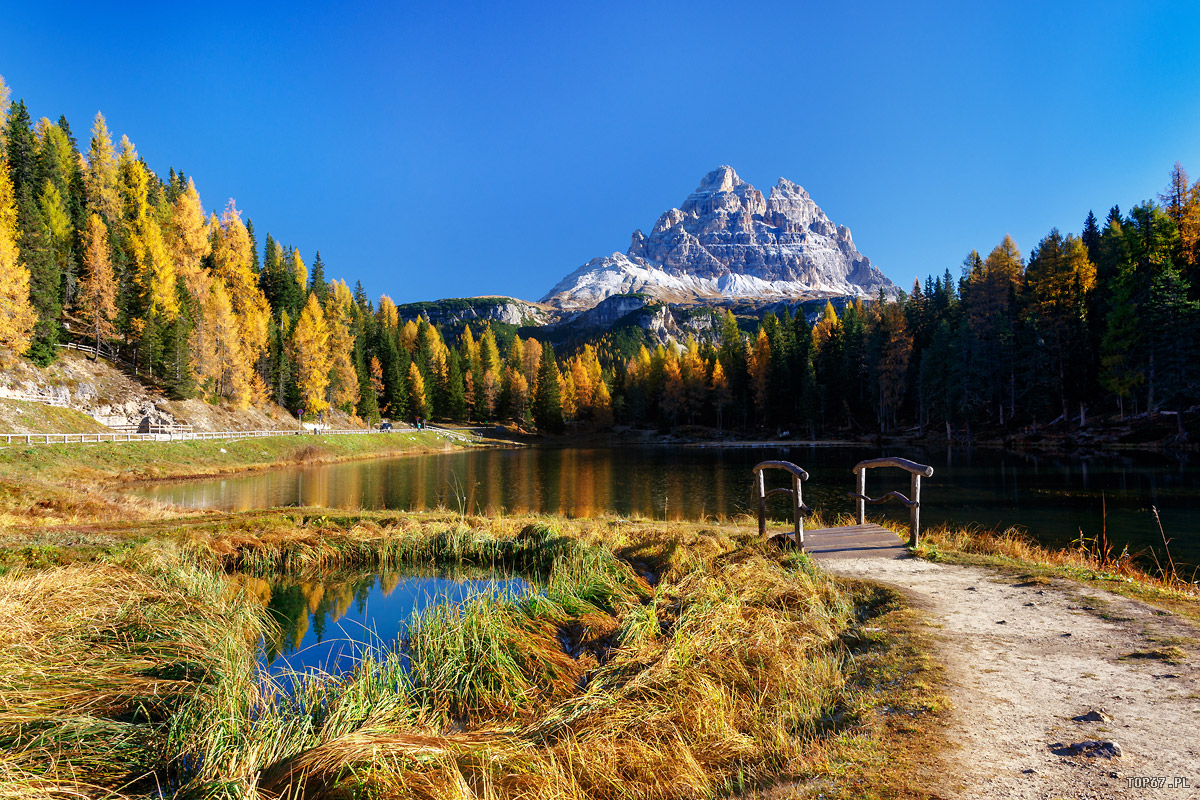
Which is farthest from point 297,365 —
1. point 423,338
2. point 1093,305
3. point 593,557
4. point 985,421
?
point 1093,305

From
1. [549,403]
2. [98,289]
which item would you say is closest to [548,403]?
[549,403]

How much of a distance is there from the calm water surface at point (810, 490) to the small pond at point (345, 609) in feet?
25.5

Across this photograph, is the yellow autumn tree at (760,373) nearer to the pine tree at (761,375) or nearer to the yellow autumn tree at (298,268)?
the pine tree at (761,375)

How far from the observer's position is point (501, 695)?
19.8 feet

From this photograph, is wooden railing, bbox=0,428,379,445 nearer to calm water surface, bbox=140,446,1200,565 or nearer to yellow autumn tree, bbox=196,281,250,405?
calm water surface, bbox=140,446,1200,565

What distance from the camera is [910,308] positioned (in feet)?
232

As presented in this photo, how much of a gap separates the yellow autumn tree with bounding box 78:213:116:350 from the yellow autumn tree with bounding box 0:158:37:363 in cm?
672

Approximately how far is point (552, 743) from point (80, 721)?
12.5ft

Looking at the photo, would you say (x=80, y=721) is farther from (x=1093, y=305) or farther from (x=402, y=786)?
(x=1093, y=305)

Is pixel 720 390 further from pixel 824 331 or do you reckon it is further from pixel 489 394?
pixel 489 394

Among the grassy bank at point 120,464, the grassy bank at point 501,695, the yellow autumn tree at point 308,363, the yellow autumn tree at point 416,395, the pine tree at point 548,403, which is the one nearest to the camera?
the grassy bank at point 501,695

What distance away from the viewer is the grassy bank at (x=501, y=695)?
3863mm

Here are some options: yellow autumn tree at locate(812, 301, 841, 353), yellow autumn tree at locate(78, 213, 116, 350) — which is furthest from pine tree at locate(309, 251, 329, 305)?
yellow autumn tree at locate(812, 301, 841, 353)

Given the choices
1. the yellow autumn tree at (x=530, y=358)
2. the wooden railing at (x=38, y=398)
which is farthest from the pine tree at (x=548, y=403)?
the wooden railing at (x=38, y=398)
